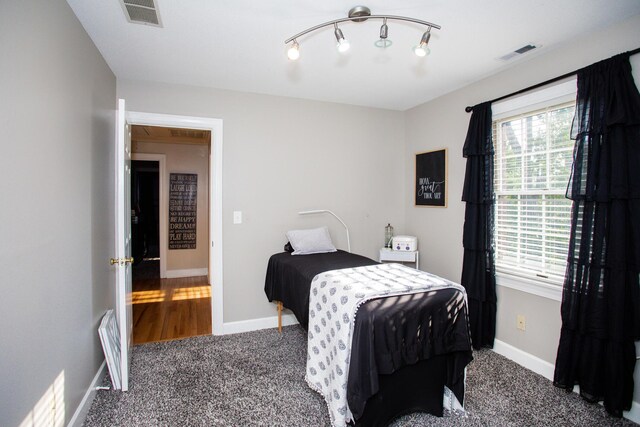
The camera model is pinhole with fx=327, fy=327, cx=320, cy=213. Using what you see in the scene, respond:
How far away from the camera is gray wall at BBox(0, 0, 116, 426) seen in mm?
1263

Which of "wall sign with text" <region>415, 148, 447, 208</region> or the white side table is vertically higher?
"wall sign with text" <region>415, 148, 447, 208</region>

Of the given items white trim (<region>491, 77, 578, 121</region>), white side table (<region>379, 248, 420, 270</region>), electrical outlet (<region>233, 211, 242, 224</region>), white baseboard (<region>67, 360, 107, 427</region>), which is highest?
white trim (<region>491, 77, 578, 121</region>)

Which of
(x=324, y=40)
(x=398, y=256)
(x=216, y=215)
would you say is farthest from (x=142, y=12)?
(x=398, y=256)

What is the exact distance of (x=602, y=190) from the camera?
205 cm

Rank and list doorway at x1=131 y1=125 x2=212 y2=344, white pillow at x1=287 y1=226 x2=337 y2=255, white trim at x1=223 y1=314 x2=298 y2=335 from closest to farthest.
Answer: white pillow at x1=287 y1=226 x2=337 y2=255 < white trim at x1=223 y1=314 x2=298 y2=335 < doorway at x1=131 y1=125 x2=212 y2=344

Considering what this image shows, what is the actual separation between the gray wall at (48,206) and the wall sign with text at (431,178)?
3096 mm

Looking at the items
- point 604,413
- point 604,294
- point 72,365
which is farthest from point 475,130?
point 72,365

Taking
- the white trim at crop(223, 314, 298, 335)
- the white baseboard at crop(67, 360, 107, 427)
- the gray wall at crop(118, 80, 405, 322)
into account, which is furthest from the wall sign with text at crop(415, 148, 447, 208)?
the white baseboard at crop(67, 360, 107, 427)

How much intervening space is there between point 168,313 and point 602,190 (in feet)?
13.9

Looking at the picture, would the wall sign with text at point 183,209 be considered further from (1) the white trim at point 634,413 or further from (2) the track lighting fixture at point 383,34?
(1) the white trim at point 634,413

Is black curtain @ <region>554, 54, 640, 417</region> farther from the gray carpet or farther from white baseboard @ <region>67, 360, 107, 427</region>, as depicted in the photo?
white baseboard @ <region>67, 360, 107, 427</region>

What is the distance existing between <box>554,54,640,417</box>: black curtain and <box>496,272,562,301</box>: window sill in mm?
171

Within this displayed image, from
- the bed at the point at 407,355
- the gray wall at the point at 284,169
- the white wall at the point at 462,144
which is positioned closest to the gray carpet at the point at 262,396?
the bed at the point at 407,355

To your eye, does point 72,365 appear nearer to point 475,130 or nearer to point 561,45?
point 475,130
